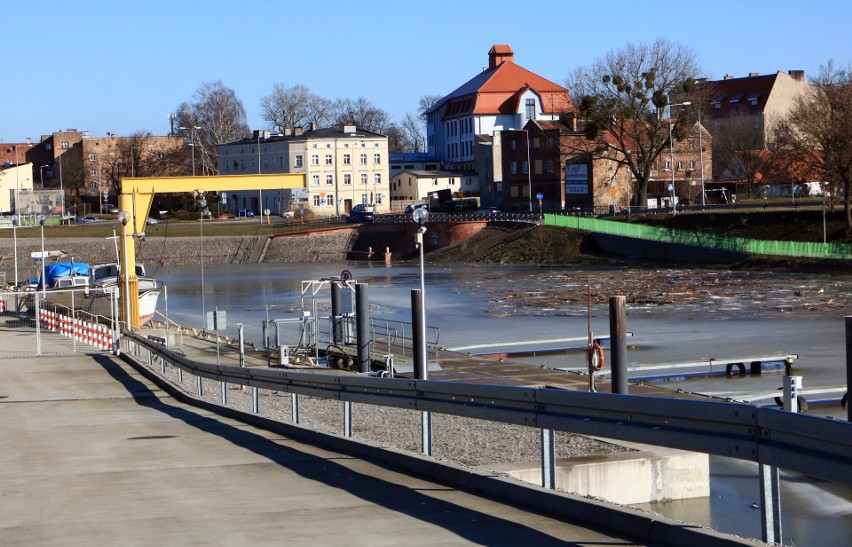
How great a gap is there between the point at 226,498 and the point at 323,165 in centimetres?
12168

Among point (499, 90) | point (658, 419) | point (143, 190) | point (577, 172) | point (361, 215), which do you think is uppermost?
point (499, 90)

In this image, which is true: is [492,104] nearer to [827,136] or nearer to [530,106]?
[530,106]

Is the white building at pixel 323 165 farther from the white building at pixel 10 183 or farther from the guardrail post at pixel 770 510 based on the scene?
the guardrail post at pixel 770 510

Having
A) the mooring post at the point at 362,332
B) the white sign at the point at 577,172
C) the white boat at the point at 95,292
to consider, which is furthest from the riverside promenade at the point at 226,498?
the white sign at the point at 577,172

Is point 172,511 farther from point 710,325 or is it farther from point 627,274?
point 627,274

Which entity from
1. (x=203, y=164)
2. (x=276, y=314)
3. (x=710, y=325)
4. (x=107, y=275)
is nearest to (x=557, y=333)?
(x=710, y=325)

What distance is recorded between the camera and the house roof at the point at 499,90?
147875mm

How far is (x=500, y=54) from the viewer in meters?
159

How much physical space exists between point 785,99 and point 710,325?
94.6 meters

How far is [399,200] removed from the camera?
461 feet

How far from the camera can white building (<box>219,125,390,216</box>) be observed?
423 feet

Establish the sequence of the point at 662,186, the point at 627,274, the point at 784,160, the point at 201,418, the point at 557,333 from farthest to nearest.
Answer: the point at 662,186, the point at 784,160, the point at 627,274, the point at 557,333, the point at 201,418

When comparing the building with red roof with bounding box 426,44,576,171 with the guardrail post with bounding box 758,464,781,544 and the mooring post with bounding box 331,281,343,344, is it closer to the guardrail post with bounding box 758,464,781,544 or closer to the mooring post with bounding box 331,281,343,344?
the mooring post with bounding box 331,281,343,344

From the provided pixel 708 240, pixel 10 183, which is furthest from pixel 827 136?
pixel 10 183
